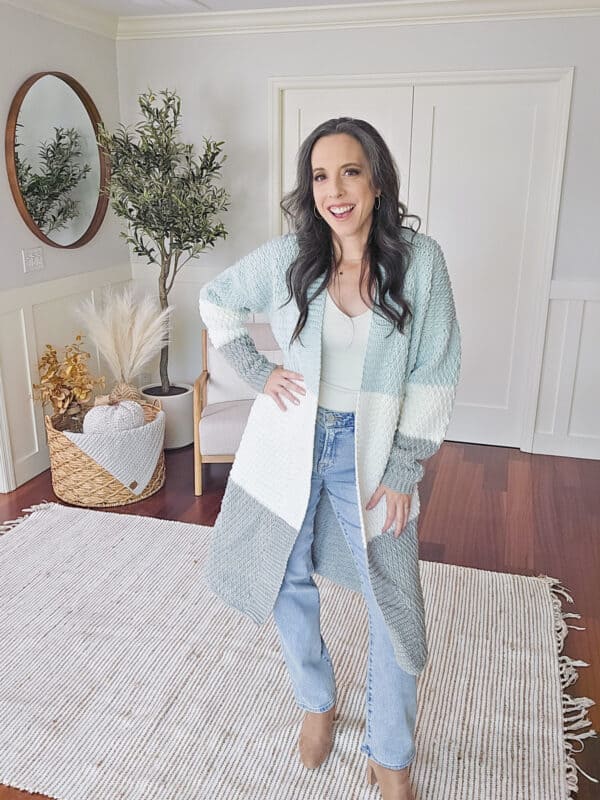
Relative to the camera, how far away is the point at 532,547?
2.89 metres

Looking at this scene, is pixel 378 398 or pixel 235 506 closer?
pixel 378 398

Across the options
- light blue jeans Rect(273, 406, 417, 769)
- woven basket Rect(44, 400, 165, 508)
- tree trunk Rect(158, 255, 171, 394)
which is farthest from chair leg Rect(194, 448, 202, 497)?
light blue jeans Rect(273, 406, 417, 769)

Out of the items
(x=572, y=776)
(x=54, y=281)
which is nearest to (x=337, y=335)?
(x=572, y=776)

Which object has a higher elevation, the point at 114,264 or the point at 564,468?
the point at 114,264

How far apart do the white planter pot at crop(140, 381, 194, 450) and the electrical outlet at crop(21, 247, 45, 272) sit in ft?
2.84

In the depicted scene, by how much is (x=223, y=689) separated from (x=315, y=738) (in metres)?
0.37

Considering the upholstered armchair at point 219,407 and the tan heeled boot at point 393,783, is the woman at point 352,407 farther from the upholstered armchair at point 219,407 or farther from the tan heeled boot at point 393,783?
the upholstered armchair at point 219,407

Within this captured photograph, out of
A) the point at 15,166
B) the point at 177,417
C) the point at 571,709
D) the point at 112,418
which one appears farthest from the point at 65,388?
the point at 571,709

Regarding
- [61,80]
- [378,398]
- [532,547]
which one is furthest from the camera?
[61,80]

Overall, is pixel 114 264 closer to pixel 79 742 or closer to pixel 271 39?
pixel 271 39

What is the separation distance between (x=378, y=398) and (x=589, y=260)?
8.44ft

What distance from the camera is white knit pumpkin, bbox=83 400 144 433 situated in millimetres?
3156

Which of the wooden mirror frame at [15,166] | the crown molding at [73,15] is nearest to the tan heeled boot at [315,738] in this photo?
the wooden mirror frame at [15,166]

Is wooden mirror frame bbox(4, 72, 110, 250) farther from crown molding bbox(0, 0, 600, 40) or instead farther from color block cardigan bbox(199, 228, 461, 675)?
color block cardigan bbox(199, 228, 461, 675)
